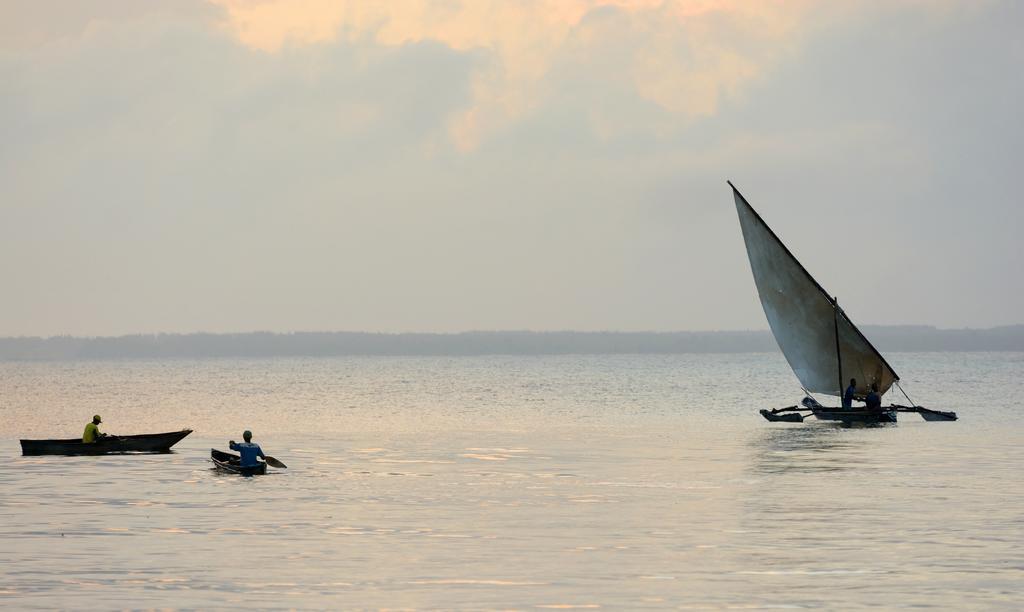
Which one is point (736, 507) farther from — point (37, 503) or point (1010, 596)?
point (37, 503)

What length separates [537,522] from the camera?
3086 centimetres

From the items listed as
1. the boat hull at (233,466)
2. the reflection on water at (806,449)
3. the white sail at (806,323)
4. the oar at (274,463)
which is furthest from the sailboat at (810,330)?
the boat hull at (233,466)

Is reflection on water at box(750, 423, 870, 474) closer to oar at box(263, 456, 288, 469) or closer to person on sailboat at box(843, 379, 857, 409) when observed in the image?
person on sailboat at box(843, 379, 857, 409)

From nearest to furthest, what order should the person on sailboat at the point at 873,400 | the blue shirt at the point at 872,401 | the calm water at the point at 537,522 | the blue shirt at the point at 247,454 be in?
the calm water at the point at 537,522
the blue shirt at the point at 247,454
the person on sailboat at the point at 873,400
the blue shirt at the point at 872,401

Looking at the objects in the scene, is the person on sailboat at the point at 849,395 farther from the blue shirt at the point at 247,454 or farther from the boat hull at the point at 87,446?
the blue shirt at the point at 247,454

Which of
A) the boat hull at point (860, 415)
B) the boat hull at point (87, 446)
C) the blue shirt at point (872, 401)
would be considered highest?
the blue shirt at point (872, 401)

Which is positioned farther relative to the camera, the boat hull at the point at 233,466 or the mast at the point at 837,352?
the mast at the point at 837,352

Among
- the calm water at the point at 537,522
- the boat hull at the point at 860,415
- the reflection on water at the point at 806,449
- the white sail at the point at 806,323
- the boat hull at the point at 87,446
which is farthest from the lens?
the boat hull at the point at 860,415

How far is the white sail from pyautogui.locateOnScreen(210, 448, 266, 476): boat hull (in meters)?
26.9

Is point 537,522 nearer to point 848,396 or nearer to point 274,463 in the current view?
point 274,463

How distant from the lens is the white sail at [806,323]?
61062 mm

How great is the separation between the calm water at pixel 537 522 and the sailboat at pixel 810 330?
2.13m

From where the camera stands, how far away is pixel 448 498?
36125 millimetres

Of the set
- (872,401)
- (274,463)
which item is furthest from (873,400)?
(274,463)
